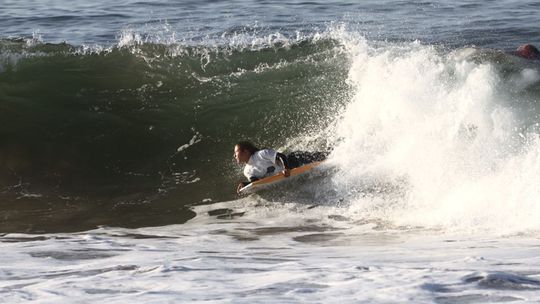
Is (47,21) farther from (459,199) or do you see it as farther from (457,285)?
(457,285)

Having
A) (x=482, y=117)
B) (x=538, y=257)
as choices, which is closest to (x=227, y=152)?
(x=482, y=117)

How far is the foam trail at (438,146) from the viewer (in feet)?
30.6

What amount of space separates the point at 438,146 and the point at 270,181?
2.10 meters

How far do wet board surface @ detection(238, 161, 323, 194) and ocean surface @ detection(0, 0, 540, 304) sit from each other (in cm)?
15

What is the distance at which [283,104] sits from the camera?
546 inches

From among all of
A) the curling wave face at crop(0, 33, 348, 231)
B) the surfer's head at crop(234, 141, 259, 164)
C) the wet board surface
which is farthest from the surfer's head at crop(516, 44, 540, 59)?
the surfer's head at crop(234, 141, 259, 164)

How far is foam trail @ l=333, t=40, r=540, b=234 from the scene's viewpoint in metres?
9.34

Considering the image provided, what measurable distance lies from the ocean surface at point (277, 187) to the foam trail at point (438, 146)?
28 mm

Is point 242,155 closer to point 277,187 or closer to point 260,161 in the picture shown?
point 260,161

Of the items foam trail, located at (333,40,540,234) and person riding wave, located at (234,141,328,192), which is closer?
foam trail, located at (333,40,540,234)

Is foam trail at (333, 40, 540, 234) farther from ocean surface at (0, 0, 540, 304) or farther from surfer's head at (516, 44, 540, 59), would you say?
surfer's head at (516, 44, 540, 59)

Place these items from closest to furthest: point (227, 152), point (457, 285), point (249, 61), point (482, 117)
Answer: point (457, 285)
point (482, 117)
point (227, 152)
point (249, 61)

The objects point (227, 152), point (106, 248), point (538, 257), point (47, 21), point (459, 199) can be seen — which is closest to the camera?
point (538, 257)

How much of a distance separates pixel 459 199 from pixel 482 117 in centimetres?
176
